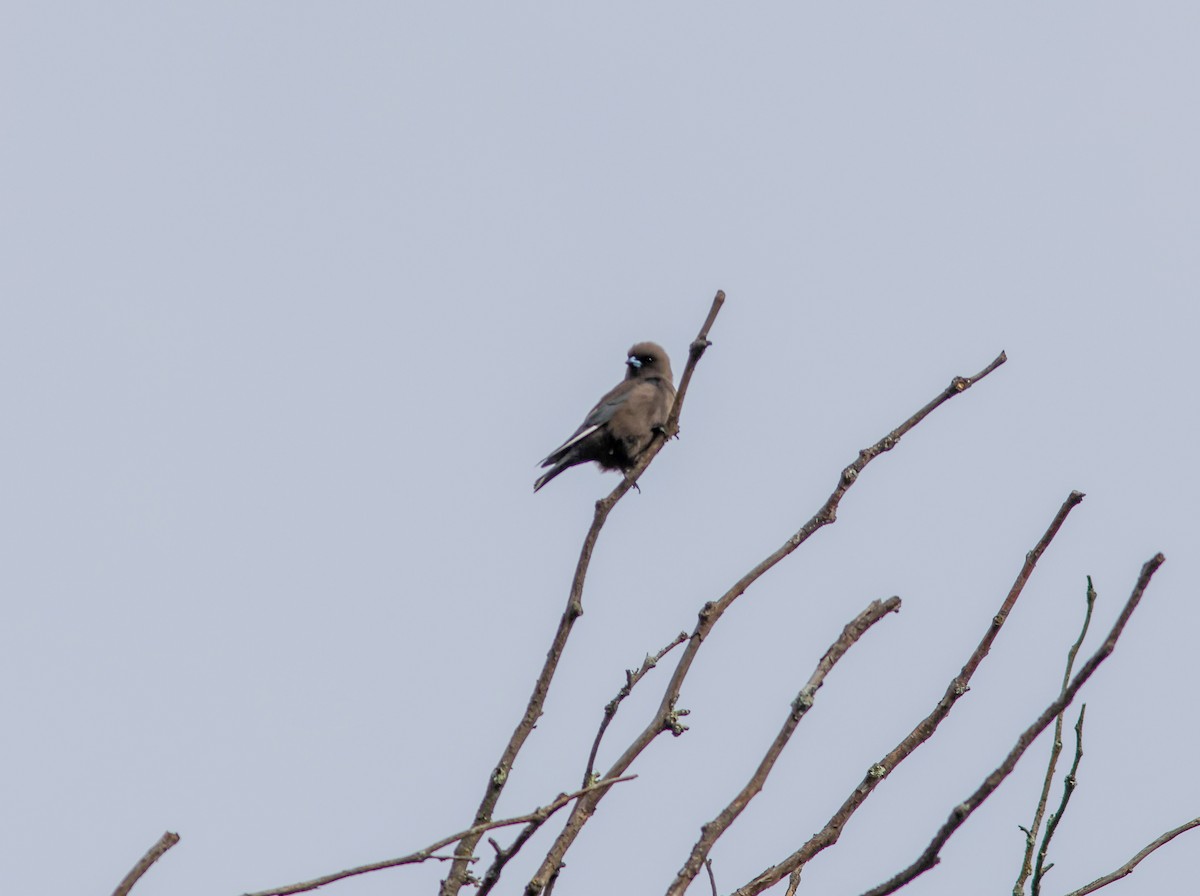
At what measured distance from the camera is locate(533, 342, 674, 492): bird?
30.2 feet

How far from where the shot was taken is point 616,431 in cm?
930

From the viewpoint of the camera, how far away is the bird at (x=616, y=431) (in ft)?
30.2

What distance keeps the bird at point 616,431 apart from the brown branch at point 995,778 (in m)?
6.22

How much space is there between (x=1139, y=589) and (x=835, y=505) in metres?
0.95

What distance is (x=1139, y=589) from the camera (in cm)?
268

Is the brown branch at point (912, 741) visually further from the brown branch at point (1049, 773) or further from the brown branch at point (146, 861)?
the brown branch at point (146, 861)

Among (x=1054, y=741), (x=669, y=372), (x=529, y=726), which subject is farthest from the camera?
(x=669, y=372)

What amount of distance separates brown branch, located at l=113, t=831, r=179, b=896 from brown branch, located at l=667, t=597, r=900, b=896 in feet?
3.28

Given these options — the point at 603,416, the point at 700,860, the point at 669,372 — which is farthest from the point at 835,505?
the point at 669,372

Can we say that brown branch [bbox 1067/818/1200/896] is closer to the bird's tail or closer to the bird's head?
the bird's tail

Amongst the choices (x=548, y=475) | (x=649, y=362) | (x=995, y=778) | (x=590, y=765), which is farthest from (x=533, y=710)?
(x=649, y=362)

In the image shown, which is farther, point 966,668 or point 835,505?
point 835,505

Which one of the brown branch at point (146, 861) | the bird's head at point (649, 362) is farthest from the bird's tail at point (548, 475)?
the brown branch at point (146, 861)

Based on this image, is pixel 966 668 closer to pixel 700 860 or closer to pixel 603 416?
pixel 700 860
